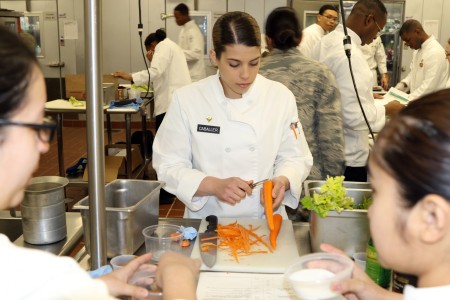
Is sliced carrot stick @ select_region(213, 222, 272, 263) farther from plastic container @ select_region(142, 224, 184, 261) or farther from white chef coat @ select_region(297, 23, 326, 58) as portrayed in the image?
white chef coat @ select_region(297, 23, 326, 58)

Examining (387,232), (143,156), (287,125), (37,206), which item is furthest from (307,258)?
(143,156)

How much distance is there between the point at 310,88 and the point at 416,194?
1650 mm

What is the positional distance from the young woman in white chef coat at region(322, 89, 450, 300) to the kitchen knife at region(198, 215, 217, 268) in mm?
587

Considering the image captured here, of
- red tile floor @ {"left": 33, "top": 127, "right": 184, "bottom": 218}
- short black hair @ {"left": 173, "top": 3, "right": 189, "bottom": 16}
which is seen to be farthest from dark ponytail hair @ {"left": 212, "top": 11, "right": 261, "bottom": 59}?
short black hair @ {"left": 173, "top": 3, "right": 189, "bottom": 16}

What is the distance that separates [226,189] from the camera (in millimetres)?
1691

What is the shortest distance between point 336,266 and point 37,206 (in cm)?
93

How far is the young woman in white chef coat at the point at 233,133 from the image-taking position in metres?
1.86

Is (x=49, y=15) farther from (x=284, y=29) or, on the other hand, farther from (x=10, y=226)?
(x=10, y=226)

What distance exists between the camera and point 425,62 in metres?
5.34

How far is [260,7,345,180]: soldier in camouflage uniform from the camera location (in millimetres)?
2406

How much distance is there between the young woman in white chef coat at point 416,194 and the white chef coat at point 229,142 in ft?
3.23

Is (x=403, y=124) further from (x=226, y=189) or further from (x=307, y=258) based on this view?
(x=226, y=189)

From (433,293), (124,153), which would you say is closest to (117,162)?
(124,153)

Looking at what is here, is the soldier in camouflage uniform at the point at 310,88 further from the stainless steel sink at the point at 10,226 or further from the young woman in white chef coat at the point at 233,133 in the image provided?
the stainless steel sink at the point at 10,226
